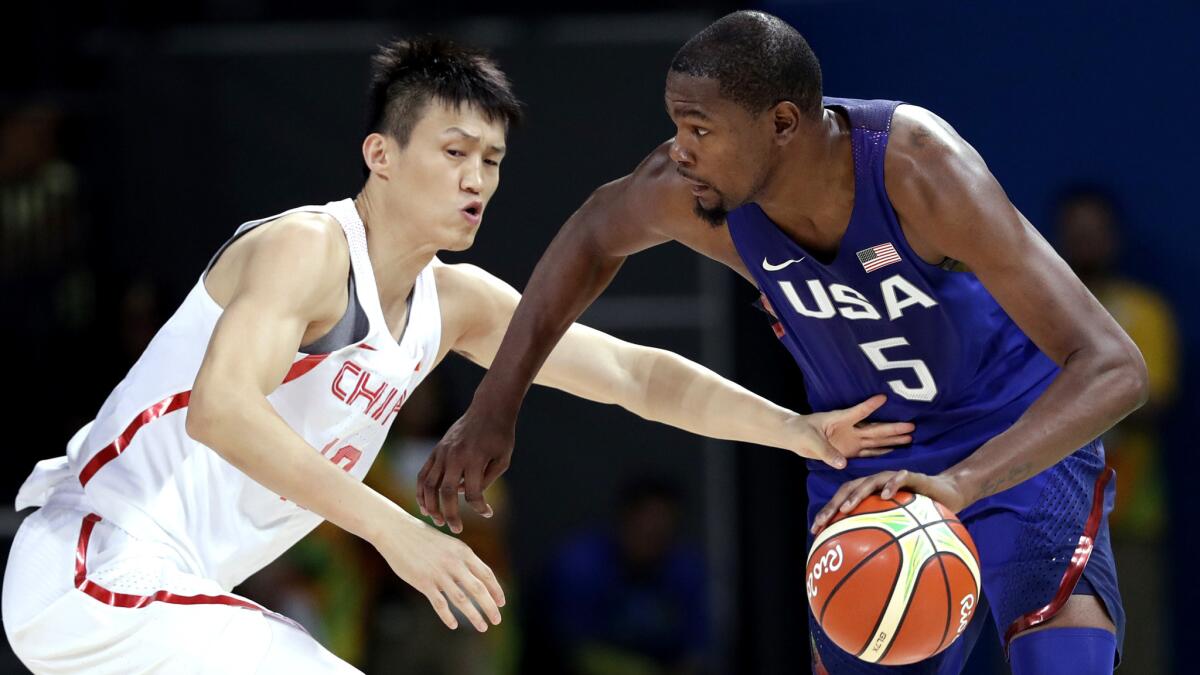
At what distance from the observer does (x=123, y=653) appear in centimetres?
345

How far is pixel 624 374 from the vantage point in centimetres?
438

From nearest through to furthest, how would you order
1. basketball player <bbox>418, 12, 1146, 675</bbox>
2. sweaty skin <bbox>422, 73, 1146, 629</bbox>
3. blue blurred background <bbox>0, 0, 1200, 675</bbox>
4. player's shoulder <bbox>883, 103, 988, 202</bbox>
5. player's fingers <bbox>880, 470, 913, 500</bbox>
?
player's fingers <bbox>880, 470, 913, 500</bbox> → sweaty skin <bbox>422, 73, 1146, 629</bbox> → basketball player <bbox>418, 12, 1146, 675</bbox> → player's shoulder <bbox>883, 103, 988, 202</bbox> → blue blurred background <bbox>0, 0, 1200, 675</bbox>

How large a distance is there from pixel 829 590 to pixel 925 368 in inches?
28.1

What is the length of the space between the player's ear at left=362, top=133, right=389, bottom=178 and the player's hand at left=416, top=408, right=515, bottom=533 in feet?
2.16

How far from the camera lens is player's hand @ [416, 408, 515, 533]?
3.86 meters

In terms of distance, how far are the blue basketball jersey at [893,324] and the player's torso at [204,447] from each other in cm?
93

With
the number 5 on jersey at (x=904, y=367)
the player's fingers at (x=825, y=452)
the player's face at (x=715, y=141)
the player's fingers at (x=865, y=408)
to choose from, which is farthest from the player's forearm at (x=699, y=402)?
the player's face at (x=715, y=141)

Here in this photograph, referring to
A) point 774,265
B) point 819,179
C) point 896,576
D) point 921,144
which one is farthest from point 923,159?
point 896,576

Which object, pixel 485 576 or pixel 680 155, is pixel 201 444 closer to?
pixel 485 576

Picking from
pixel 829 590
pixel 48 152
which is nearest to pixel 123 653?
pixel 829 590

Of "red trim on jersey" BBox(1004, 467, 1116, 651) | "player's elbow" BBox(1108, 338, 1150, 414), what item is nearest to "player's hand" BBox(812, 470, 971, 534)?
"player's elbow" BBox(1108, 338, 1150, 414)

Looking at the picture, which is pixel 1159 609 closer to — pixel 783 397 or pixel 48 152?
pixel 783 397

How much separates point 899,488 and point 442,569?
0.92 meters

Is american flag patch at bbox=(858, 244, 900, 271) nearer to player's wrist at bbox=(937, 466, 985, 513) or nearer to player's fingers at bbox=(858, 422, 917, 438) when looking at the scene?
player's fingers at bbox=(858, 422, 917, 438)
